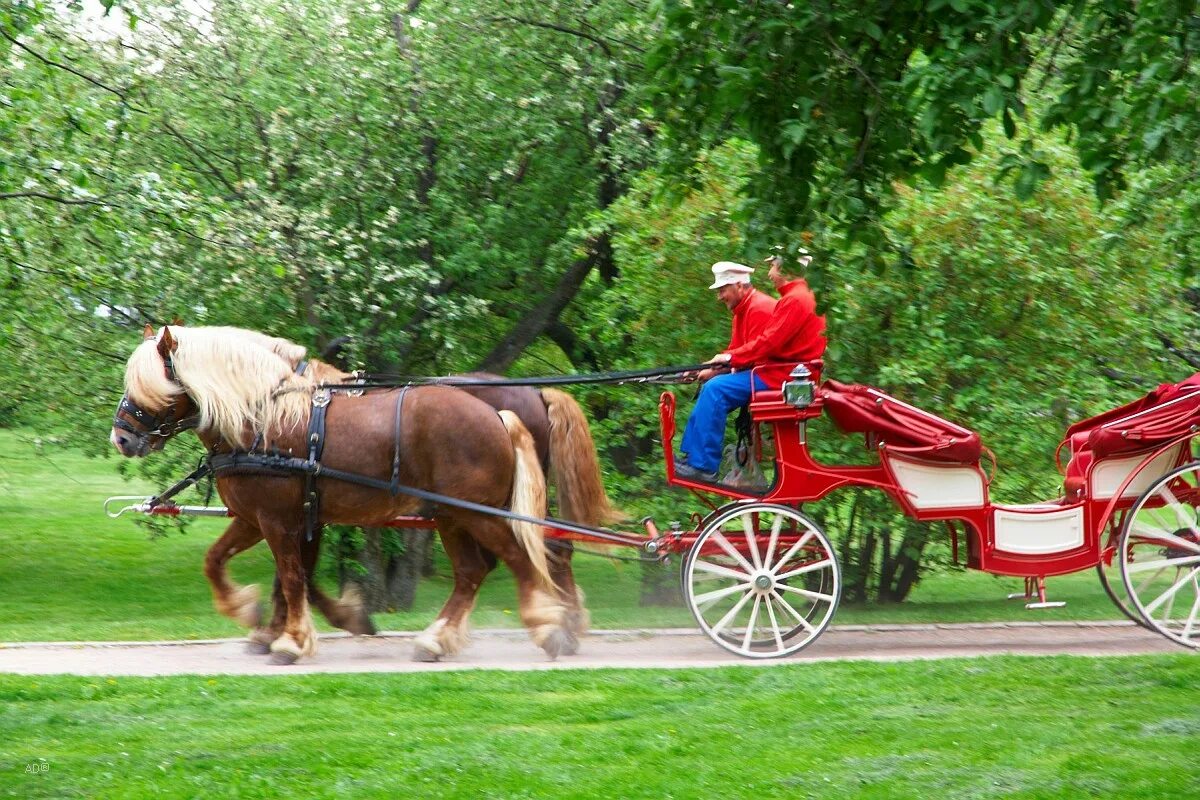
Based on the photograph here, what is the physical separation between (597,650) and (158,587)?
31.3 feet

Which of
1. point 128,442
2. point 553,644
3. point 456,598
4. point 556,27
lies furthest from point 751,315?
point 556,27

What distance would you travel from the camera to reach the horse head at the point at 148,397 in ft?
27.2

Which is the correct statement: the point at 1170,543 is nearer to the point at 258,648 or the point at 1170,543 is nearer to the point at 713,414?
the point at 713,414

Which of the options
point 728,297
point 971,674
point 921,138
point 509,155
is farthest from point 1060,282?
point 509,155

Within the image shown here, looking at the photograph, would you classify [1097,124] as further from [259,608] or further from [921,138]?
[259,608]

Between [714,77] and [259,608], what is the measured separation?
4552 mm

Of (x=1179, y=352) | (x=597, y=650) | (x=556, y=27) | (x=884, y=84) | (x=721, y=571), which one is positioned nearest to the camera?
(x=884, y=84)

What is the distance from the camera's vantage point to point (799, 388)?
8.18m

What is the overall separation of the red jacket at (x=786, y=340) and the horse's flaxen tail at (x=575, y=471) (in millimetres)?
1273

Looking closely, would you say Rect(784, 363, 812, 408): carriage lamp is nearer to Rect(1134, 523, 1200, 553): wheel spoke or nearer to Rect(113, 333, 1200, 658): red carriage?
Rect(113, 333, 1200, 658): red carriage

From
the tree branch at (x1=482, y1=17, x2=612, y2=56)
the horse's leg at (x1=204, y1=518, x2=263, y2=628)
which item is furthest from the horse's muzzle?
the tree branch at (x1=482, y1=17, x2=612, y2=56)

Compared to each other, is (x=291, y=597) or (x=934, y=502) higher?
(x=934, y=502)

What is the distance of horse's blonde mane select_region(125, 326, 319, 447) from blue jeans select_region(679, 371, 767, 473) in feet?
7.57

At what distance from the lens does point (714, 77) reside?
6.16 m
